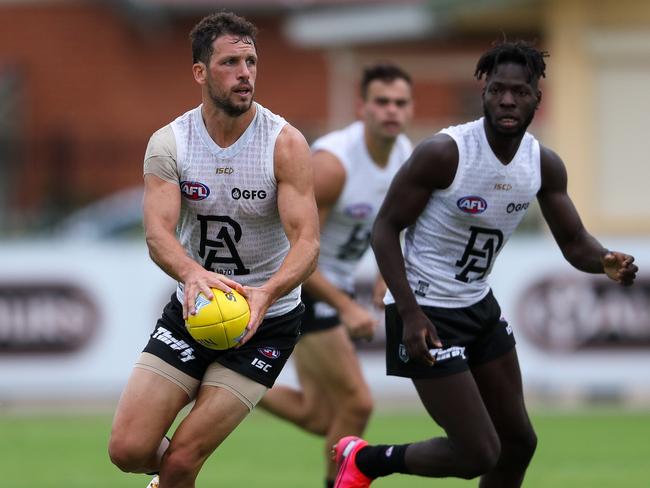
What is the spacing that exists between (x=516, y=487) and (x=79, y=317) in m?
8.32

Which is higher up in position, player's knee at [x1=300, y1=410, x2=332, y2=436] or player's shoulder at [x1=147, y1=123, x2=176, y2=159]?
player's shoulder at [x1=147, y1=123, x2=176, y2=159]

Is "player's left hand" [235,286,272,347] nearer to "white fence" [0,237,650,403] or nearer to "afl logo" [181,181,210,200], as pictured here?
"afl logo" [181,181,210,200]

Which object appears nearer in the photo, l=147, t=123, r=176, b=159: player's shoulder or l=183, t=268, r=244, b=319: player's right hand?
l=183, t=268, r=244, b=319: player's right hand

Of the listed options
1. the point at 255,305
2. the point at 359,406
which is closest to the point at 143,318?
the point at 359,406

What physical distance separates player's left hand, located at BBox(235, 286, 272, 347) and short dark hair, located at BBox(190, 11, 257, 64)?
3.73ft

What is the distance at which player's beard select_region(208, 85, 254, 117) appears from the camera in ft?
23.7

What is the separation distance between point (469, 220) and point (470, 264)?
262 mm

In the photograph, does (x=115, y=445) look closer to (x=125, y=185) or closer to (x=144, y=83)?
(x=125, y=185)

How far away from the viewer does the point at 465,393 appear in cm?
750

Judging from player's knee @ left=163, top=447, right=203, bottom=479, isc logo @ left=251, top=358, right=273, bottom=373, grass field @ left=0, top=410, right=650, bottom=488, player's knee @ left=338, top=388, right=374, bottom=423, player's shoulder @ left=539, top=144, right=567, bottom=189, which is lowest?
grass field @ left=0, top=410, right=650, bottom=488

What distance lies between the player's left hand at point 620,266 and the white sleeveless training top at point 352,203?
7.60 feet

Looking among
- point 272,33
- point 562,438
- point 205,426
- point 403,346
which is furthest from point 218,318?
point 272,33

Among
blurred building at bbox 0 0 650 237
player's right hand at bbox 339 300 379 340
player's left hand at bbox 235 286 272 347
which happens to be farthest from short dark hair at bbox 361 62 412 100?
blurred building at bbox 0 0 650 237

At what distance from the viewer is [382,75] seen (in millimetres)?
9984
